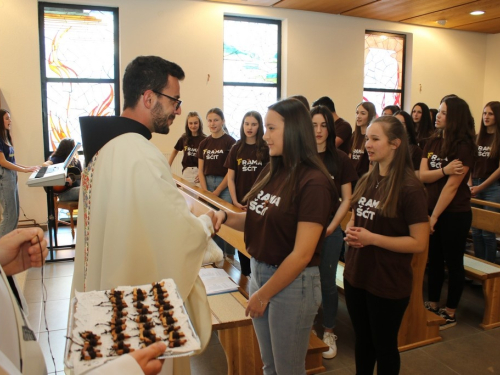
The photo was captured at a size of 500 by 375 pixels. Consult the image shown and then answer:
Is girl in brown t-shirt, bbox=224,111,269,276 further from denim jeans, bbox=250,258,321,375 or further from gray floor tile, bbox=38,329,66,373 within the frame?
denim jeans, bbox=250,258,321,375

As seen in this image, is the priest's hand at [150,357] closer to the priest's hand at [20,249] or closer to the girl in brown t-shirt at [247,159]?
the priest's hand at [20,249]

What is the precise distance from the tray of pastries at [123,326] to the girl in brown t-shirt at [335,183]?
1900 millimetres

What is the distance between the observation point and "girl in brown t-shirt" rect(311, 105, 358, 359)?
9.54ft

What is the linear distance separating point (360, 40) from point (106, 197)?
746 centimetres

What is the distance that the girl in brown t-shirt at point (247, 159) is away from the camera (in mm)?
4258

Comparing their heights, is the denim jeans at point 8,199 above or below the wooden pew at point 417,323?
above

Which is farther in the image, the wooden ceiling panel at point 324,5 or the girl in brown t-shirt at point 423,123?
the wooden ceiling panel at point 324,5

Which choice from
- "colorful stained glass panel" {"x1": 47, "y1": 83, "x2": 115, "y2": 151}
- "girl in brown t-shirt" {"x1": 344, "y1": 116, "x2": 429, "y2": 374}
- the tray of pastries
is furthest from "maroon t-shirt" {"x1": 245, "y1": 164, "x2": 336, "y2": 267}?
"colorful stained glass panel" {"x1": 47, "y1": 83, "x2": 115, "y2": 151}

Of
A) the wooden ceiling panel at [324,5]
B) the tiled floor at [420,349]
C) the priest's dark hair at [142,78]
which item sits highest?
the wooden ceiling panel at [324,5]

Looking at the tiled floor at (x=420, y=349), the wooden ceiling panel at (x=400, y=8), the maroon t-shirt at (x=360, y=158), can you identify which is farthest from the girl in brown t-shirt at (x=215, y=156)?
the wooden ceiling panel at (x=400, y=8)

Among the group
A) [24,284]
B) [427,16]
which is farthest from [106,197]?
[427,16]

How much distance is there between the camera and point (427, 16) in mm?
7938

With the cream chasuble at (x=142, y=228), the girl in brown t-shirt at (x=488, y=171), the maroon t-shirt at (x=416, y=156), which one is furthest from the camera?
the girl in brown t-shirt at (x=488, y=171)

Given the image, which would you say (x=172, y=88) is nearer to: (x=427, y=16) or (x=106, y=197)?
(x=106, y=197)
